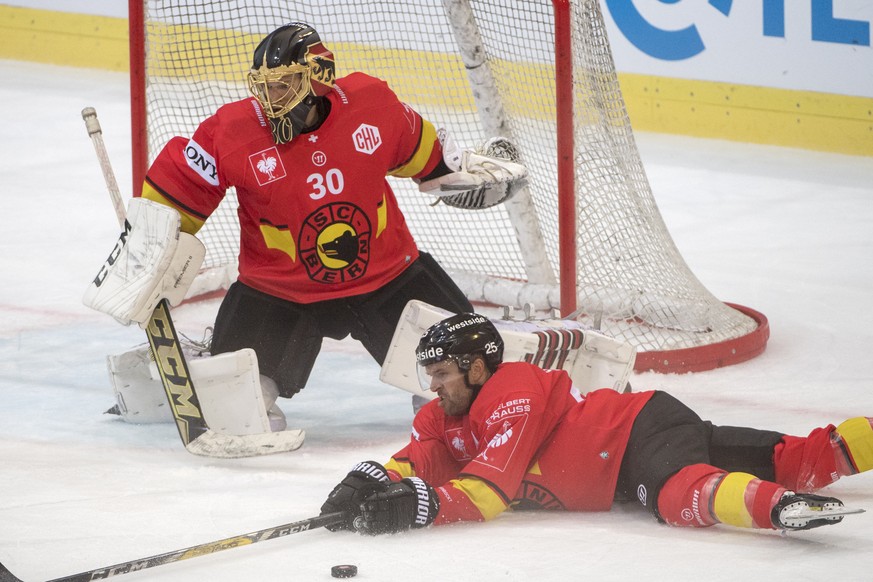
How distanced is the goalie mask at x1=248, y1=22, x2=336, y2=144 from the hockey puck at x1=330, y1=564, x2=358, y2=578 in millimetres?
1344

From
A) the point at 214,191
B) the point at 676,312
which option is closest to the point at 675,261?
the point at 676,312

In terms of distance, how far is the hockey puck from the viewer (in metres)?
2.86

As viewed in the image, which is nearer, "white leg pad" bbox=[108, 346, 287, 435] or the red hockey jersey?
the red hockey jersey

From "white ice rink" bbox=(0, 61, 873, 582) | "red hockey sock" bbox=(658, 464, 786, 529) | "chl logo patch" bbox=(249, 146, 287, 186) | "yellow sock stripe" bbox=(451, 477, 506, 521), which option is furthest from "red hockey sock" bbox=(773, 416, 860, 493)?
"chl logo patch" bbox=(249, 146, 287, 186)

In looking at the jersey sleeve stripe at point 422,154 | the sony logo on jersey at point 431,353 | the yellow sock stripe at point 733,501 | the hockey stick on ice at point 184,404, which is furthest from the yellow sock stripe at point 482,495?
the jersey sleeve stripe at point 422,154

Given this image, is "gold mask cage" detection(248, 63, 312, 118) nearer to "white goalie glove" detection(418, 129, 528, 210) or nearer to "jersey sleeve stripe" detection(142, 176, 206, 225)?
"jersey sleeve stripe" detection(142, 176, 206, 225)

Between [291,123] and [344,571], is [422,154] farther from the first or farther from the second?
[344,571]

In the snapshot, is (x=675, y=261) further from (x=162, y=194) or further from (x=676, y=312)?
(x=162, y=194)

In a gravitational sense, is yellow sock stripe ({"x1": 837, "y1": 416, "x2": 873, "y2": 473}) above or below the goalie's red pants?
above

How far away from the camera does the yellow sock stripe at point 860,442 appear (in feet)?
10.3

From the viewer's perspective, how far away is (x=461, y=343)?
3236mm

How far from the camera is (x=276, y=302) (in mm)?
4023

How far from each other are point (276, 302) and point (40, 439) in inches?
29.5

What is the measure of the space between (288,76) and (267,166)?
254 millimetres
